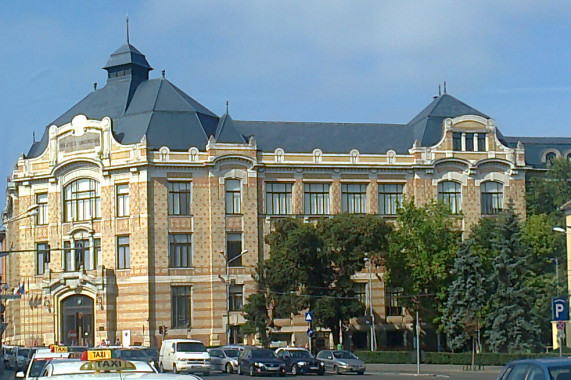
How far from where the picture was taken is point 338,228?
68688mm

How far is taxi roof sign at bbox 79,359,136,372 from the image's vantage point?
48.8ft

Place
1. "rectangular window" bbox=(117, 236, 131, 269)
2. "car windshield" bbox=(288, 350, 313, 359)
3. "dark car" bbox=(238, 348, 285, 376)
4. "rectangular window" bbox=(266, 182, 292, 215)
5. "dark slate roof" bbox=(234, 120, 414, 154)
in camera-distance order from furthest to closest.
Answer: "dark slate roof" bbox=(234, 120, 414, 154), "rectangular window" bbox=(266, 182, 292, 215), "rectangular window" bbox=(117, 236, 131, 269), "car windshield" bbox=(288, 350, 313, 359), "dark car" bbox=(238, 348, 285, 376)

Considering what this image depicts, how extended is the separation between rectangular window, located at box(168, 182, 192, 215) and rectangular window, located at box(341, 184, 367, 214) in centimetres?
1158

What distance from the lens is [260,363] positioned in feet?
163

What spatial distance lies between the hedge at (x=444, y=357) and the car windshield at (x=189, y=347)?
48.5ft

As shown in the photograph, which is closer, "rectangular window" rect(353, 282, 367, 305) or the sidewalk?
the sidewalk

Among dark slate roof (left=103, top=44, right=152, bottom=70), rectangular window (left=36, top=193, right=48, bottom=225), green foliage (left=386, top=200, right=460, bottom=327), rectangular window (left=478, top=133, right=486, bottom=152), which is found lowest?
green foliage (left=386, top=200, right=460, bottom=327)

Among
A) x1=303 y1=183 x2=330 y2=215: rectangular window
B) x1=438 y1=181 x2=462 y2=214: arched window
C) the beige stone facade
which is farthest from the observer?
x1=438 y1=181 x2=462 y2=214: arched window

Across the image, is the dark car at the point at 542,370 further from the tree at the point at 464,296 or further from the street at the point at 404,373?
the tree at the point at 464,296

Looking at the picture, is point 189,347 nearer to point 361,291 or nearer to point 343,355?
point 343,355

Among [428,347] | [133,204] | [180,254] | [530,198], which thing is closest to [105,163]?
[133,204]

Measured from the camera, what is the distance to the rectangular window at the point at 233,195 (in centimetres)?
7717

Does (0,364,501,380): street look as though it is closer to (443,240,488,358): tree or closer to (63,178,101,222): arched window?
(443,240,488,358): tree

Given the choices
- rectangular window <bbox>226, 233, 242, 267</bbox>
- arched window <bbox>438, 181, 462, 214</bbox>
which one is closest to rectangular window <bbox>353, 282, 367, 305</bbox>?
rectangular window <bbox>226, 233, 242, 267</bbox>
